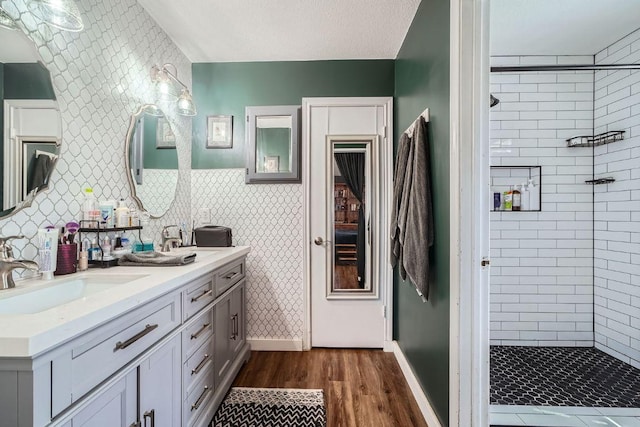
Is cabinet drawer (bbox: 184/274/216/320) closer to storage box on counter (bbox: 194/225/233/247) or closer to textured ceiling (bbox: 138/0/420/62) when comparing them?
storage box on counter (bbox: 194/225/233/247)

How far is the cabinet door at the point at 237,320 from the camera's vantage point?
6.84ft

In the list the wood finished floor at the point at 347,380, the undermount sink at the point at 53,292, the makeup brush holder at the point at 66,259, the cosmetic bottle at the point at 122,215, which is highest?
the cosmetic bottle at the point at 122,215

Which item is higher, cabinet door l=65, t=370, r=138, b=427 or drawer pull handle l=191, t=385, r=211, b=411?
cabinet door l=65, t=370, r=138, b=427

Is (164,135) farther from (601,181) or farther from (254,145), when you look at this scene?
(601,181)

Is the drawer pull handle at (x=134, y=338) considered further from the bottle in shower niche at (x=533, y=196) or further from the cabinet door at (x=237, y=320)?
the bottle in shower niche at (x=533, y=196)

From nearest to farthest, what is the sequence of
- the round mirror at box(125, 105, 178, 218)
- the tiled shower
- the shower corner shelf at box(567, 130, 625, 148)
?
the round mirror at box(125, 105, 178, 218), the shower corner shelf at box(567, 130, 625, 148), the tiled shower

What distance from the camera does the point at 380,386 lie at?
2.03 metres

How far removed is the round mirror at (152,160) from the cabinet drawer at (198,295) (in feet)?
2.41

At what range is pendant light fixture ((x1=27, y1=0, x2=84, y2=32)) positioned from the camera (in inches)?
45.9

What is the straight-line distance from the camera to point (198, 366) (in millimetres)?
1530

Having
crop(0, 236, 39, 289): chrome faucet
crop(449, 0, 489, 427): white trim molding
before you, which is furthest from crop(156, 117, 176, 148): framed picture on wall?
crop(449, 0, 489, 427): white trim molding

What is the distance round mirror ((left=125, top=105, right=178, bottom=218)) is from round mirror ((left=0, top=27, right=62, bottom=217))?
50 centimetres

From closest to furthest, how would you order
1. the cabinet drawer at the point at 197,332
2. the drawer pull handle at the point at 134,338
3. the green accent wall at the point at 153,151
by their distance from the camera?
the drawer pull handle at the point at 134,338 < the cabinet drawer at the point at 197,332 < the green accent wall at the point at 153,151

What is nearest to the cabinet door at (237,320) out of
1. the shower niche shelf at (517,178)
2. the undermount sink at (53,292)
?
the undermount sink at (53,292)
